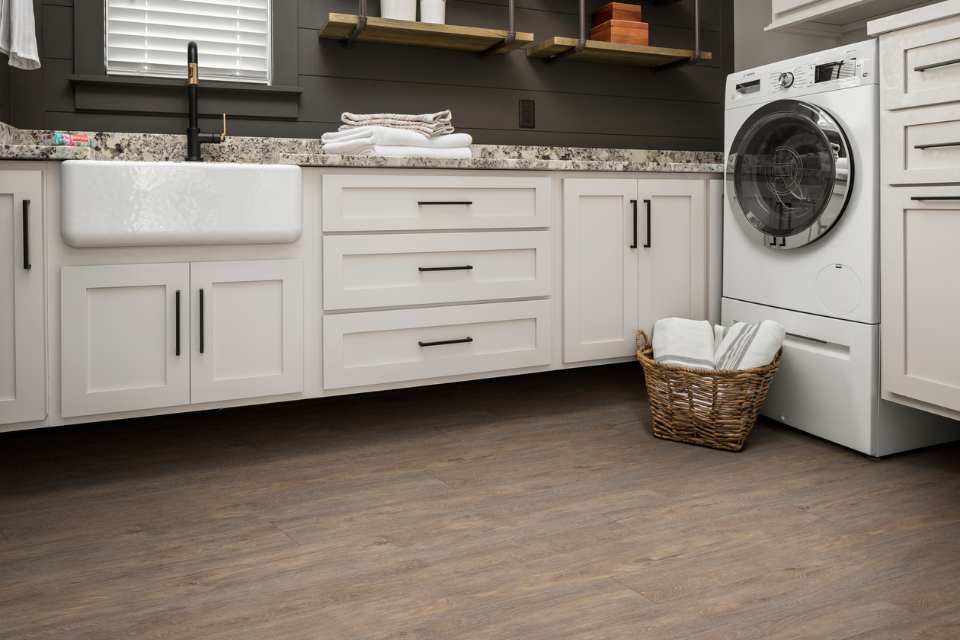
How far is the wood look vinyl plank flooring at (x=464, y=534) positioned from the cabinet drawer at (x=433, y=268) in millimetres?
440

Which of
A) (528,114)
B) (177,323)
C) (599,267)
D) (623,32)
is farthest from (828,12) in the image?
(177,323)

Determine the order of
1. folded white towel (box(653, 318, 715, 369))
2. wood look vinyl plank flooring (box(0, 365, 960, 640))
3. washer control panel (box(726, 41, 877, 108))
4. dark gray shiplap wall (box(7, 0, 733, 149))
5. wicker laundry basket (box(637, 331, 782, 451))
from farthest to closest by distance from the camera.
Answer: dark gray shiplap wall (box(7, 0, 733, 149))
folded white towel (box(653, 318, 715, 369))
wicker laundry basket (box(637, 331, 782, 451))
washer control panel (box(726, 41, 877, 108))
wood look vinyl plank flooring (box(0, 365, 960, 640))

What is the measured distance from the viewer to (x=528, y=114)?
3.19m

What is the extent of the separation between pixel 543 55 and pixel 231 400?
1.85 m

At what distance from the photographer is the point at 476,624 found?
1.33 meters

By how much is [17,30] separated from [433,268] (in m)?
1.24

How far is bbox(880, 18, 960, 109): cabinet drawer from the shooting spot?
1.94 metres

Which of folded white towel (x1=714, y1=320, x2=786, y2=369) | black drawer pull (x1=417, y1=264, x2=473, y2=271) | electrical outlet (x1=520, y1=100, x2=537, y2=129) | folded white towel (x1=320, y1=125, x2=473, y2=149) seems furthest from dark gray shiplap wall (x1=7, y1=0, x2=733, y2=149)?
folded white towel (x1=714, y1=320, x2=786, y2=369)

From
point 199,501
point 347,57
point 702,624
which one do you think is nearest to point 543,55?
point 347,57

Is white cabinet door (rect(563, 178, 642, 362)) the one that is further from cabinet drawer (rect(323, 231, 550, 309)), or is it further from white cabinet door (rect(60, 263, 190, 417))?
white cabinet door (rect(60, 263, 190, 417))

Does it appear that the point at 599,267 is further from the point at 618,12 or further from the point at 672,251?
the point at 618,12

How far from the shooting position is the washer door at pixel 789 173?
7.34 feet

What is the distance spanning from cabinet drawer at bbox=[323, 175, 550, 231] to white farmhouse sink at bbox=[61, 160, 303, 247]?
152 mm

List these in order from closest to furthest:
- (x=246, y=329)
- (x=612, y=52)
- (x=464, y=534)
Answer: (x=464, y=534)
(x=246, y=329)
(x=612, y=52)
